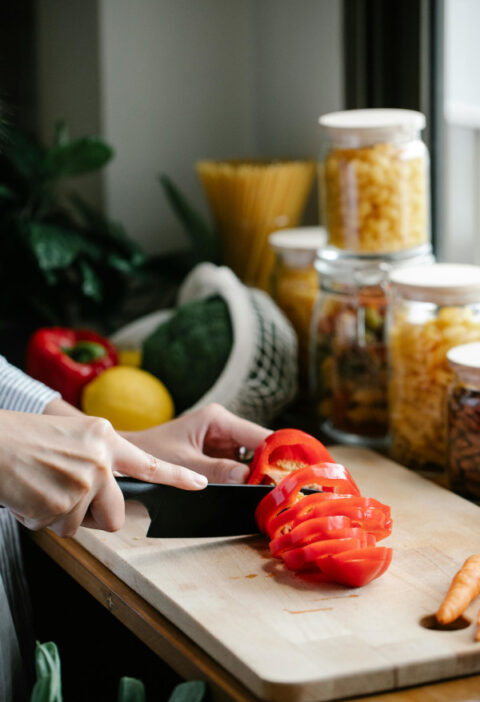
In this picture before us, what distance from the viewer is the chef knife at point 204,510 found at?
92 cm

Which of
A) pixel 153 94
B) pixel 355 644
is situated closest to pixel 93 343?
pixel 153 94

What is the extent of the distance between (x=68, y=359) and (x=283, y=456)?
597 mm

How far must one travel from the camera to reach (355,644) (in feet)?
2.41

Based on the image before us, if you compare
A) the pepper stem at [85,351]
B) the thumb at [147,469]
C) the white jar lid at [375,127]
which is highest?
the white jar lid at [375,127]

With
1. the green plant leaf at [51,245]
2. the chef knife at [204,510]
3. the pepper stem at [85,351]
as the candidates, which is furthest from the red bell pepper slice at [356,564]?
the green plant leaf at [51,245]

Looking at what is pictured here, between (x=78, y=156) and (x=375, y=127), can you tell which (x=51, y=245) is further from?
(x=375, y=127)

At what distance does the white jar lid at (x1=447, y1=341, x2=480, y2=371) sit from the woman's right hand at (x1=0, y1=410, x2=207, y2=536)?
39cm

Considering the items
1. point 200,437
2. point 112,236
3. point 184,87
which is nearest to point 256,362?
point 200,437

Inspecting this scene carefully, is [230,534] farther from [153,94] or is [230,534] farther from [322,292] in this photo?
[153,94]

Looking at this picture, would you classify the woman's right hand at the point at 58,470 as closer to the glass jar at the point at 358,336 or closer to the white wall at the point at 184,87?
the glass jar at the point at 358,336

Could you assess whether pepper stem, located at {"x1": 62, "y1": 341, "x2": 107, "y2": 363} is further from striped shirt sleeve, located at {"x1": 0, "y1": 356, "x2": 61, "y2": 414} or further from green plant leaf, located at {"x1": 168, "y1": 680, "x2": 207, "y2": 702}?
green plant leaf, located at {"x1": 168, "y1": 680, "x2": 207, "y2": 702}

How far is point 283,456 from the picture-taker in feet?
3.31

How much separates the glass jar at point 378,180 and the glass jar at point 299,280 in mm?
191

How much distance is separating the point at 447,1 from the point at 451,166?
0.80ft
